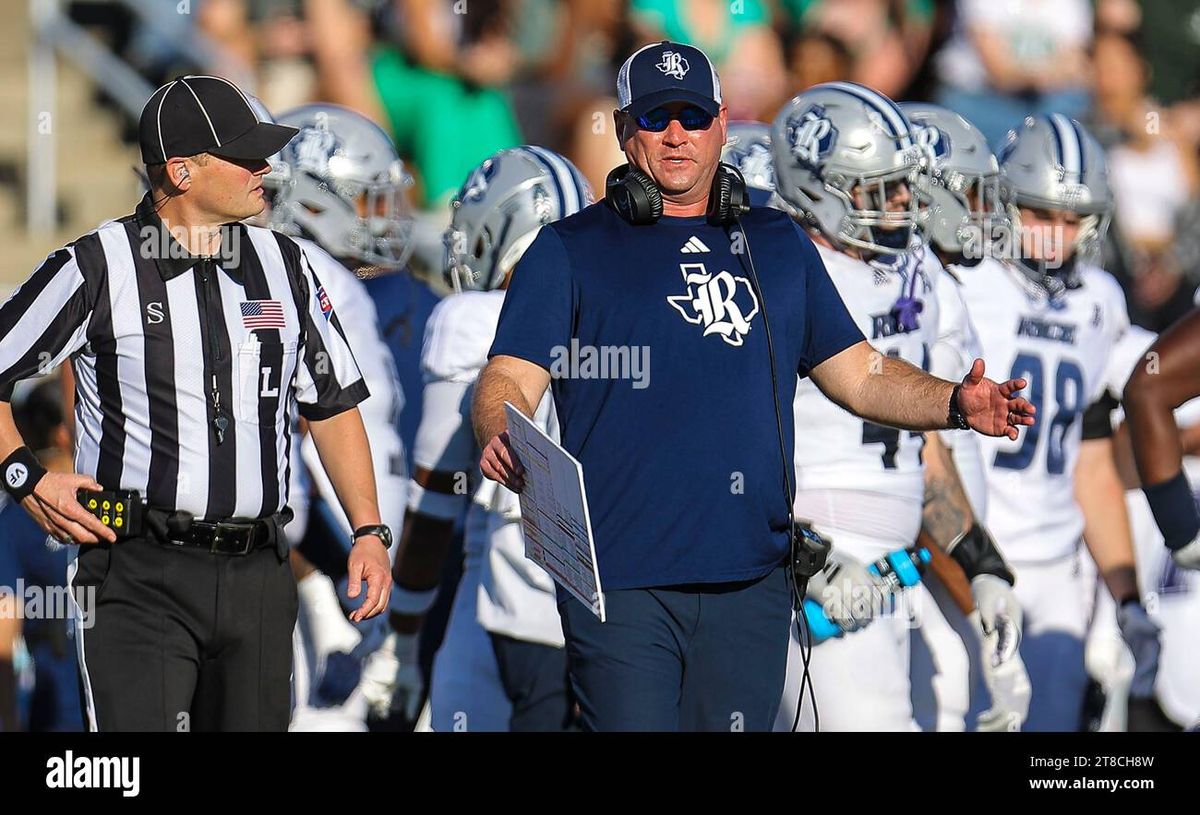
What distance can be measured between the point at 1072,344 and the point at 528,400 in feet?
9.91

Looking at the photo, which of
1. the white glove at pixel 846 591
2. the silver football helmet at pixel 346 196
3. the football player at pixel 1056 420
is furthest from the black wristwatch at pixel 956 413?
the silver football helmet at pixel 346 196

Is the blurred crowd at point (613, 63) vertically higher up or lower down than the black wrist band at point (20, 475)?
higher up

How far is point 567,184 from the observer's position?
588cm

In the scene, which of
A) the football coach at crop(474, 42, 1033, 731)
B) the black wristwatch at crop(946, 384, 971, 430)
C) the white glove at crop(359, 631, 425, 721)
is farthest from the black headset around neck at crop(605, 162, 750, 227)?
the white glove at crop(359, 631, 425, 721)

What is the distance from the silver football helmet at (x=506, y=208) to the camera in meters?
5.80

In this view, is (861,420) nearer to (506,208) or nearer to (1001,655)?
(1001,655)

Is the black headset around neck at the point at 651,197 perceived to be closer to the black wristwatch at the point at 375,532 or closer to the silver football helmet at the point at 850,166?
the black wristwatch at the point at 375,532

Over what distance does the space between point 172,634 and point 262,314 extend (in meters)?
0.67

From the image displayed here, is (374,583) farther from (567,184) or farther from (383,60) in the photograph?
(383,60)

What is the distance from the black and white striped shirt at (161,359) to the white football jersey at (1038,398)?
116 inches

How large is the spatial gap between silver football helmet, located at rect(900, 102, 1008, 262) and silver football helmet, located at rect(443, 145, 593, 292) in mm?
1174

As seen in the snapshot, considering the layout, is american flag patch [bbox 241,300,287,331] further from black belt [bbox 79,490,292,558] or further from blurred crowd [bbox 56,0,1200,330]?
blurred crowd [bbox 56,0,1200,330]

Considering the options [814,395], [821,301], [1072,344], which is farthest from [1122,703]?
[821,301]

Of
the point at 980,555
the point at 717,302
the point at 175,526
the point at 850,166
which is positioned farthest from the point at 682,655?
the point at 850,166
